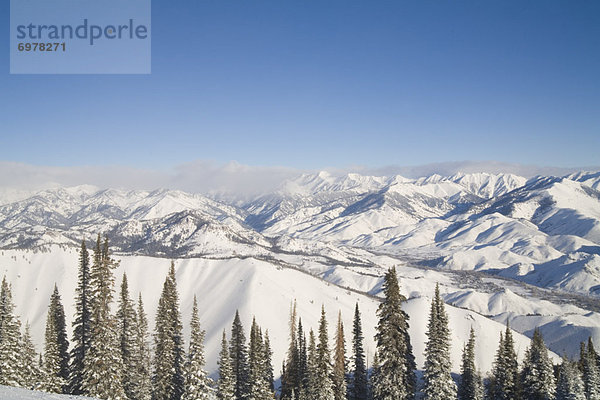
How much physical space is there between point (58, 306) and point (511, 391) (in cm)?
5910

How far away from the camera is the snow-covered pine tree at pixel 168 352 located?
4391cm

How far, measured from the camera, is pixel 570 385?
54.3m

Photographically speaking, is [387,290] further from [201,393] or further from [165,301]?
[165,301]

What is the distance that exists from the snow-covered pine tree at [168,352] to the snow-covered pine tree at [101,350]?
7.91 m

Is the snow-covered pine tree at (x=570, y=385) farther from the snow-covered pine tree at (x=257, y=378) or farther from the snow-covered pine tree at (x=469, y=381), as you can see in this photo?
the snow-covered pine tree at (x=257, y=378)

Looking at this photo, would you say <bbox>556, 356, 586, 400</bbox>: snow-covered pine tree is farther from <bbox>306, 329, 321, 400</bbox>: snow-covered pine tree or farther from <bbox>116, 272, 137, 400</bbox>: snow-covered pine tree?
<bbox>116, 272, 137, 400</bbox>: snow-covered pine tree

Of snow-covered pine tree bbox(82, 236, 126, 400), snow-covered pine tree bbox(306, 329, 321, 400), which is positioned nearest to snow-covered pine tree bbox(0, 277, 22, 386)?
snow-covered pine tree bbox(82, 236, 126, 400)

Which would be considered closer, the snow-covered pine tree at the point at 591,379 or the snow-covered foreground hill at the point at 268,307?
the snow-covered pine tree at the point at 591,379

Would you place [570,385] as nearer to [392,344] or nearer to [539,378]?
[539,378]

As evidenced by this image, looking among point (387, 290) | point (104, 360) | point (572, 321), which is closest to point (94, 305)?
point (104, 360)

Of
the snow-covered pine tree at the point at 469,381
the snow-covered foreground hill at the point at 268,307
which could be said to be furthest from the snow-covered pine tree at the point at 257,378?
the snow-covered foreground hill at the point at 268,307

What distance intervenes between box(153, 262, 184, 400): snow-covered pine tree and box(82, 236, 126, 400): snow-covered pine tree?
26.0 feet

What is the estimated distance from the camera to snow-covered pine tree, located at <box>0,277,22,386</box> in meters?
35.7

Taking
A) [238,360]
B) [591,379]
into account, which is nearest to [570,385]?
[591,379]
